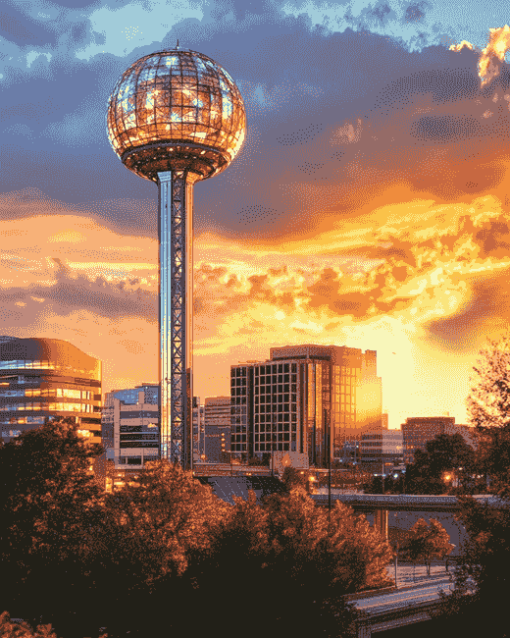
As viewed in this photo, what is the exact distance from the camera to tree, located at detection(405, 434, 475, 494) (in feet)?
493

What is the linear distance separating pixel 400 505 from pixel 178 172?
5020 centimetres

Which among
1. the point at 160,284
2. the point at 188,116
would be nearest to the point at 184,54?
the point at 188,116

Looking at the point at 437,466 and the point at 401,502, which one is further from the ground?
the point at 437,466

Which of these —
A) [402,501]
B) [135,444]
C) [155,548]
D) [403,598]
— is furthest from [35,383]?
[155,548]

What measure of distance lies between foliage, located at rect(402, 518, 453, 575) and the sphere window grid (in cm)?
5492

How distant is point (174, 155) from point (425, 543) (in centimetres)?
5703

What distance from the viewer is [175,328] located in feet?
388

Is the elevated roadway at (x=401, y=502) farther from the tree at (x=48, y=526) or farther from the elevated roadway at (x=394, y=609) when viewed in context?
the tree at (x=48, y=526)

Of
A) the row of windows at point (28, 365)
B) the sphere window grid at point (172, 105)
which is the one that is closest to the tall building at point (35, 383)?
the row of windows at point (28, 365)

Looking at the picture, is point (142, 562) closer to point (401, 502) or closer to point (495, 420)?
point (495, 420)

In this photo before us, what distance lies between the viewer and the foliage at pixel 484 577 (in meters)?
38.5

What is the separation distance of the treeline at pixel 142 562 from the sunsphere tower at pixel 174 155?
59.2 metres

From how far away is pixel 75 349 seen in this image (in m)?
180

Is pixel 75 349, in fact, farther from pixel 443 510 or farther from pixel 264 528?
pixel 264 528
